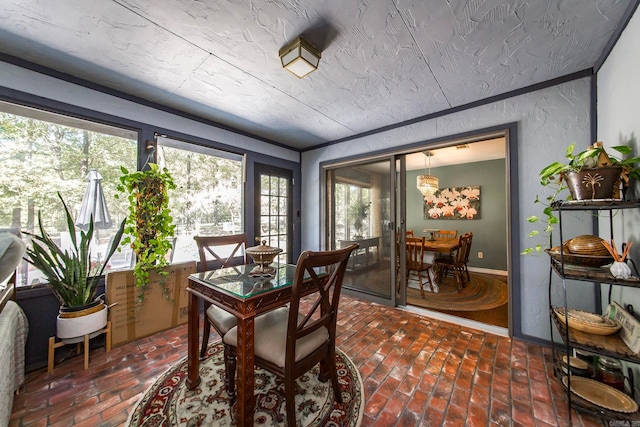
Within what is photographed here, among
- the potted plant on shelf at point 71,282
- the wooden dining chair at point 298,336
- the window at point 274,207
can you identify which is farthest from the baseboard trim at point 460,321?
the potted plant on shelf at point 71,282

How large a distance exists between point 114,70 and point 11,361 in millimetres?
2150

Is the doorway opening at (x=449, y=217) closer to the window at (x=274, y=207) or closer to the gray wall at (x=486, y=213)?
the gray wall at (x=486, y=213)

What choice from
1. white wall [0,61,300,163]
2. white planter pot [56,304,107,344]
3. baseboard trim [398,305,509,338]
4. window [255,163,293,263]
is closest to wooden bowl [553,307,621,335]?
baseboard trim [398,305,509,338]

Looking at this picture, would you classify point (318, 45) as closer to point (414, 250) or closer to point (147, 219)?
point (147, 219)

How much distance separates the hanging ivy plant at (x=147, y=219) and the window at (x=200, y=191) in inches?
14.0

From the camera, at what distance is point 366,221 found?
3.35 meters

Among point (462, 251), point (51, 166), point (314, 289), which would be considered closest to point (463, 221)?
point (462, 251)

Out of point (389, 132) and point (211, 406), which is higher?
point (389, 132)

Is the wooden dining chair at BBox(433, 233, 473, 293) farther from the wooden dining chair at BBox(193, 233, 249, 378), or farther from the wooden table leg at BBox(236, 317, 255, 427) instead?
the wooden table leg at BBox(236, 317, 255, 427)

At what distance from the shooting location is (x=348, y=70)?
76.4 inches

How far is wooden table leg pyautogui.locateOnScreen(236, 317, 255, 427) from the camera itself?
1133 millimetres

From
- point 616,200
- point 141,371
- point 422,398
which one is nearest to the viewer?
point 616,200


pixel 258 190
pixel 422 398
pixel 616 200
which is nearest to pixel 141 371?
pixel 422 398

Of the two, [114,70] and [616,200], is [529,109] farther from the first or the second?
[114,70]
